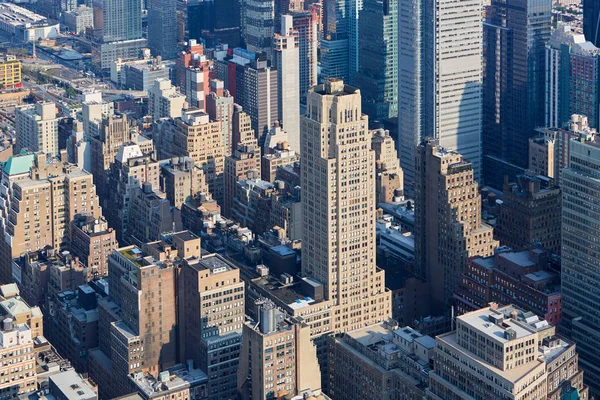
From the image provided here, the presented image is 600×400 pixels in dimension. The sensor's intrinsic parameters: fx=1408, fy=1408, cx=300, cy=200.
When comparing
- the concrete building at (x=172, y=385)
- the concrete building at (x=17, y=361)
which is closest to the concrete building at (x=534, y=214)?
the concrete building at (x=172, y=385)

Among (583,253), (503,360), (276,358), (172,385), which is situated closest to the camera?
(503,360)

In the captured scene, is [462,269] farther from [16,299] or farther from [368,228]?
[16,299]

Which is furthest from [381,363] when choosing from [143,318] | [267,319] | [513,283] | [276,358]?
[143,318]

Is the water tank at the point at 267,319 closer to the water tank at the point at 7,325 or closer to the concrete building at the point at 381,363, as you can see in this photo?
the concrete building at the point at 381,363

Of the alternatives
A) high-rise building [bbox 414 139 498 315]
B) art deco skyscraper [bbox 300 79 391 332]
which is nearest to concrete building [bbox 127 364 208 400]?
art deco skyscraper [bbox 300 79 391 332]

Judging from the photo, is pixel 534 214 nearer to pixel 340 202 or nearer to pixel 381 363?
pixel 340 202

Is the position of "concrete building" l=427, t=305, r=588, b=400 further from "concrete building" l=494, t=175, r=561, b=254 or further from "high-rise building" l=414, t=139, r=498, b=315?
"concrete building" l=494, t=175, r=561, b=254
